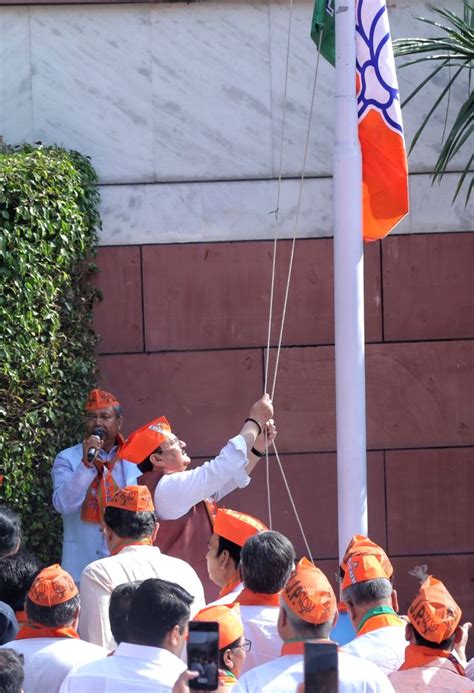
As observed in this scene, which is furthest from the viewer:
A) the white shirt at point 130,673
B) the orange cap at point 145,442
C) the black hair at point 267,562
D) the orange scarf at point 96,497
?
the orange scarf at point 96,497

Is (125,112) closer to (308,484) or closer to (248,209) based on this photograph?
(248,209)

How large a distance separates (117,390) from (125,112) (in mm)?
1811

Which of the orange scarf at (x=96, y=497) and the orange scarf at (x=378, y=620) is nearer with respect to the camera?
the orange scarf at (x=378, y=620)

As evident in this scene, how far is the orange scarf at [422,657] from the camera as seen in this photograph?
3.71 meters

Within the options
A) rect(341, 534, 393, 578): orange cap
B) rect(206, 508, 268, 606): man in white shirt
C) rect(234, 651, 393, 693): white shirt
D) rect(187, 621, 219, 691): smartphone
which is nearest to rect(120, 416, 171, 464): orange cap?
rect(206, 508, 268, 606): man in white shirt

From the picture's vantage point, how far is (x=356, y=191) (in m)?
5.61

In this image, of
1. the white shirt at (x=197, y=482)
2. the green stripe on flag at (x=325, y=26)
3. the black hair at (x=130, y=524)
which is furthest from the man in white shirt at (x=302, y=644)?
the green stripe on flag at (x=325, y=26)

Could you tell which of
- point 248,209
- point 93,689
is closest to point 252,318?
point 248,209

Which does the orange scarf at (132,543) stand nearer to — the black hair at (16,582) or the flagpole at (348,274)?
the black hair at (16,582)

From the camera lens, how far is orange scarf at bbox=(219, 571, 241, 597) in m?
4.59

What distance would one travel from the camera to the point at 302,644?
11.4ft

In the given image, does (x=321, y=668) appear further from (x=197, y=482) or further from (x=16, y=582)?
(x=197, y=482)

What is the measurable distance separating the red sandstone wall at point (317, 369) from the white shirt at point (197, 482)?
6.28ft

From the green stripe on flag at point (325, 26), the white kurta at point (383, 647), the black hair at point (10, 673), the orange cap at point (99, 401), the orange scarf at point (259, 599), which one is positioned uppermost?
the green stripe on flag at point (325, 26)
